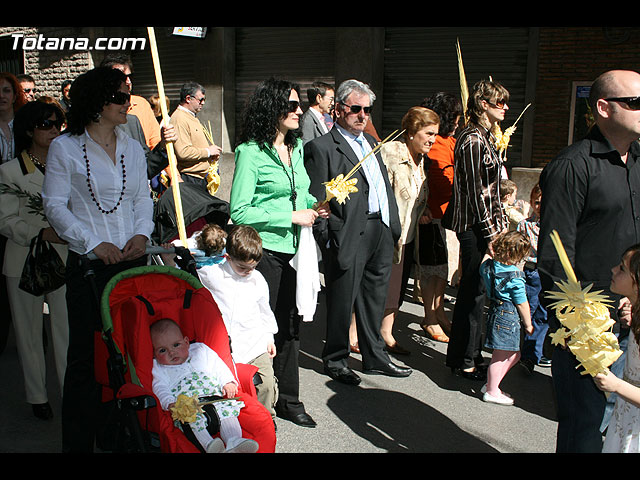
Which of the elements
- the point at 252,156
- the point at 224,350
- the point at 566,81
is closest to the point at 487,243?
the point at 252,156

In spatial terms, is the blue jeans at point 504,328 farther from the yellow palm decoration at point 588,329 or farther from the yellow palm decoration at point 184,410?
the yellow palm decoration at point 184,410

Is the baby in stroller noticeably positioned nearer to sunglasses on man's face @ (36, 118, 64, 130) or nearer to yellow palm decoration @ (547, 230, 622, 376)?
yellow palm decoration @ (547, 230, 622, 376)

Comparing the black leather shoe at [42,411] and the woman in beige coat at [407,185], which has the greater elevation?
the woman in beige coat at [407,185]

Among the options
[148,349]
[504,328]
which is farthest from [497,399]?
[148,349]

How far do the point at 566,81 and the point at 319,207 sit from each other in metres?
6.31

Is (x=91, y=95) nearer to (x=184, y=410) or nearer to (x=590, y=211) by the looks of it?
(x=184, y=410)

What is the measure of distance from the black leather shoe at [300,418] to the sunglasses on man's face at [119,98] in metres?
2.37

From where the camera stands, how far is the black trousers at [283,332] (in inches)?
187

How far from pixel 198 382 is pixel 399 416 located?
1.89 metres

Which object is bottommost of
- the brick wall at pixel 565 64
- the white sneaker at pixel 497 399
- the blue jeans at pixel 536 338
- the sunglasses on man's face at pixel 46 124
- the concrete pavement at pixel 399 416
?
the concrete pavement at pixel 399 416

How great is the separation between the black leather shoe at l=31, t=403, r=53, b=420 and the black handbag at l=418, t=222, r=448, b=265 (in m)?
3.57

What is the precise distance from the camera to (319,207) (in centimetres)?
495

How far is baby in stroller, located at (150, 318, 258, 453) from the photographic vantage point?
3.38m

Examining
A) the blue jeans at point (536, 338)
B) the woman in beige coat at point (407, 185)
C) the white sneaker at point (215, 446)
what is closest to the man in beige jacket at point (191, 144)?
the woman in beige coat at point (407, 185)
